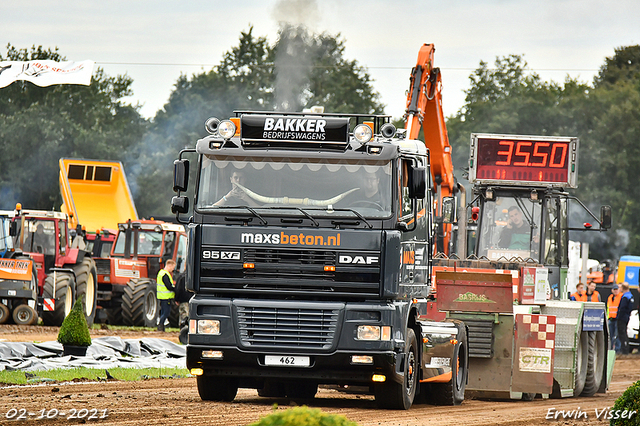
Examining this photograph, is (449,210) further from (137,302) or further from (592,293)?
(137,302)

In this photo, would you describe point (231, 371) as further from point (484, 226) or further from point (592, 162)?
point (592, 162)

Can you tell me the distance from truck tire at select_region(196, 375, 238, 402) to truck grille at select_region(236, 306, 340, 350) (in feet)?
3.93

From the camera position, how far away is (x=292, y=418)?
4.69 m

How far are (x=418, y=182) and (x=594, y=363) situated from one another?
663 centimetres

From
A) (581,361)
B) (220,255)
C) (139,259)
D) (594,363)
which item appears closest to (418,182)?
(220,255)

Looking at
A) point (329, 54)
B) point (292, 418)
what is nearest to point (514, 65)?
point (329, 54)

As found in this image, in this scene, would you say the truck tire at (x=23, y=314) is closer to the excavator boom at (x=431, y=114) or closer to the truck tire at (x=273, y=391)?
the excavator boom at (x=431, y=114)

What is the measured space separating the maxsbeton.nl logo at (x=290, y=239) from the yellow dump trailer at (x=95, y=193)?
72.3 feet

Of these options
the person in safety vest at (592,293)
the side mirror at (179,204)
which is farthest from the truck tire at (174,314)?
the side mirror at (179,204)

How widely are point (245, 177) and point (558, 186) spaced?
9.25m

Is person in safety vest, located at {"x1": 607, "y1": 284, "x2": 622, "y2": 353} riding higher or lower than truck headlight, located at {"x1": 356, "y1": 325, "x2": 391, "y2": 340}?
lower

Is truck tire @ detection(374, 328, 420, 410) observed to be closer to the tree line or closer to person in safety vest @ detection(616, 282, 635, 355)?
person in safety vest @ detection(616, 282, 635, 355)

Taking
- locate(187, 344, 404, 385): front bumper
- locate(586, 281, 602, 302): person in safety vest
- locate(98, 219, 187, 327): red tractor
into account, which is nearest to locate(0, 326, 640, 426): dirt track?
locate(187, 344, 404, 385): front bumper

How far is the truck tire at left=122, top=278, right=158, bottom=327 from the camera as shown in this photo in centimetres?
2739
